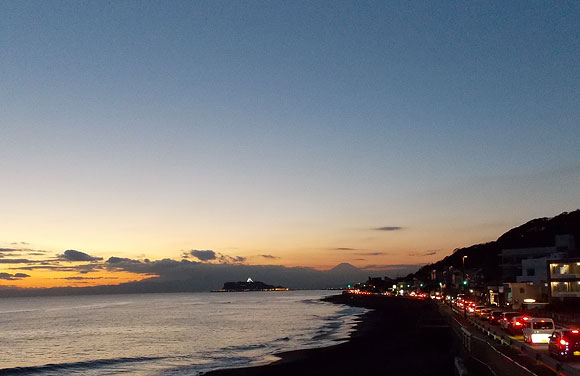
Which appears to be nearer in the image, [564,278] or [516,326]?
[516,326]

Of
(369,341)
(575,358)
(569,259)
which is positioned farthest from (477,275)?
(575,358)

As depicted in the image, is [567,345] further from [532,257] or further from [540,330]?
[532,257]

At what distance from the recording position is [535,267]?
96.0 metres

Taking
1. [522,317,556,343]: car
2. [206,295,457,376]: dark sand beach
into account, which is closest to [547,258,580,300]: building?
[206,295,457,376]: dark sand beach

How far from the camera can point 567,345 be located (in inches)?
1209

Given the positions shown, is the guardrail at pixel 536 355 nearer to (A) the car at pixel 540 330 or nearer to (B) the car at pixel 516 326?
(A) the car at pixel 540 330

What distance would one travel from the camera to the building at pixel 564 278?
262ft

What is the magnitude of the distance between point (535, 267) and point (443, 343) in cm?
4740

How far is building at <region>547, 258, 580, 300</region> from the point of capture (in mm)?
79938

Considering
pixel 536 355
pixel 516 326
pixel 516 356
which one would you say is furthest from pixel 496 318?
pixel 536 355

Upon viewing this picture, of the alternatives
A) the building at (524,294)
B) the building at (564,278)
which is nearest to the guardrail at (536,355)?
the building at (564,278)

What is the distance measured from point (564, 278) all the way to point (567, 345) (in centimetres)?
5652

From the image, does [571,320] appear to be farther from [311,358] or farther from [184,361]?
[184,361]

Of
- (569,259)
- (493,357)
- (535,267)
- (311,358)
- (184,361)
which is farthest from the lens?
(535,267)
